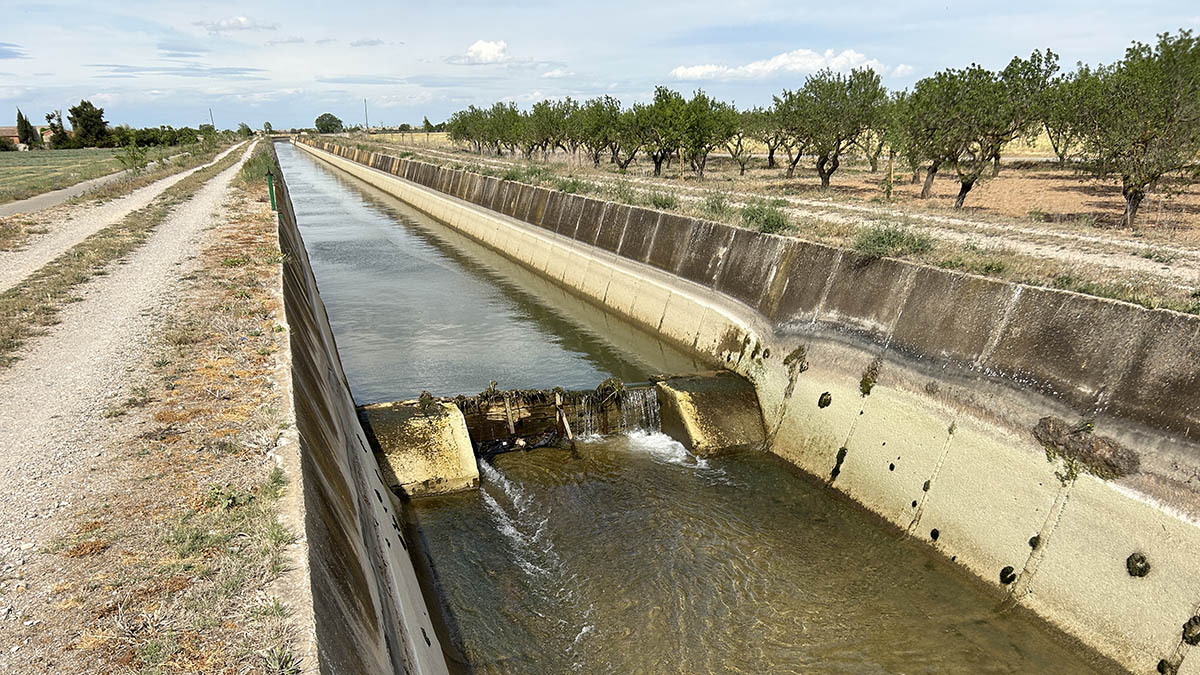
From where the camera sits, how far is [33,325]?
11.3 metres

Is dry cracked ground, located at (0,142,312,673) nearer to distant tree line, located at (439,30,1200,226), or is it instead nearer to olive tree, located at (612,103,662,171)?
distant tree line, located at (439,30,1200,226)

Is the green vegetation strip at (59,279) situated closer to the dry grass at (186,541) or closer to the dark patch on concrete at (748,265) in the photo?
the dry grass at (186,541)

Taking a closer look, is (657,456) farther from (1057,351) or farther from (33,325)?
(33,325)

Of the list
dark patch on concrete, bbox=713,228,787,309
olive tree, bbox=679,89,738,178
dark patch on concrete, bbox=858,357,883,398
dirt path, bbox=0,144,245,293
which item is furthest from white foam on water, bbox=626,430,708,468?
olive tree, bbox=679,89,738,178

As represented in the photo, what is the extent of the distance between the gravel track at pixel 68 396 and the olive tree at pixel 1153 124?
26424mm

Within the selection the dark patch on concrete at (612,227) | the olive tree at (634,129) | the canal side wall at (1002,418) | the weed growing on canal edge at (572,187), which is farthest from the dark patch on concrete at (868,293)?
the olive tree at (634,129)

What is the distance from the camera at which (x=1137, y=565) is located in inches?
324

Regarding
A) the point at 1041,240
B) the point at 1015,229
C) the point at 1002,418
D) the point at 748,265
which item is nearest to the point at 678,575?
the point at 1002,418

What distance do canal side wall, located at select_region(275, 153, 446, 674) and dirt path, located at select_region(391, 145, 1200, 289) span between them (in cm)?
1356

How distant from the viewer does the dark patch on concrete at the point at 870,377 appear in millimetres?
12781

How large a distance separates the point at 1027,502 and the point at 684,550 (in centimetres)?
510

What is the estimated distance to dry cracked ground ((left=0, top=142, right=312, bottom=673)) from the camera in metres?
4.29

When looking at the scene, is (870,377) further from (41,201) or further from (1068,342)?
(41,201)

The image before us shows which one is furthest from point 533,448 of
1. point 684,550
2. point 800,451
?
point 800,451
